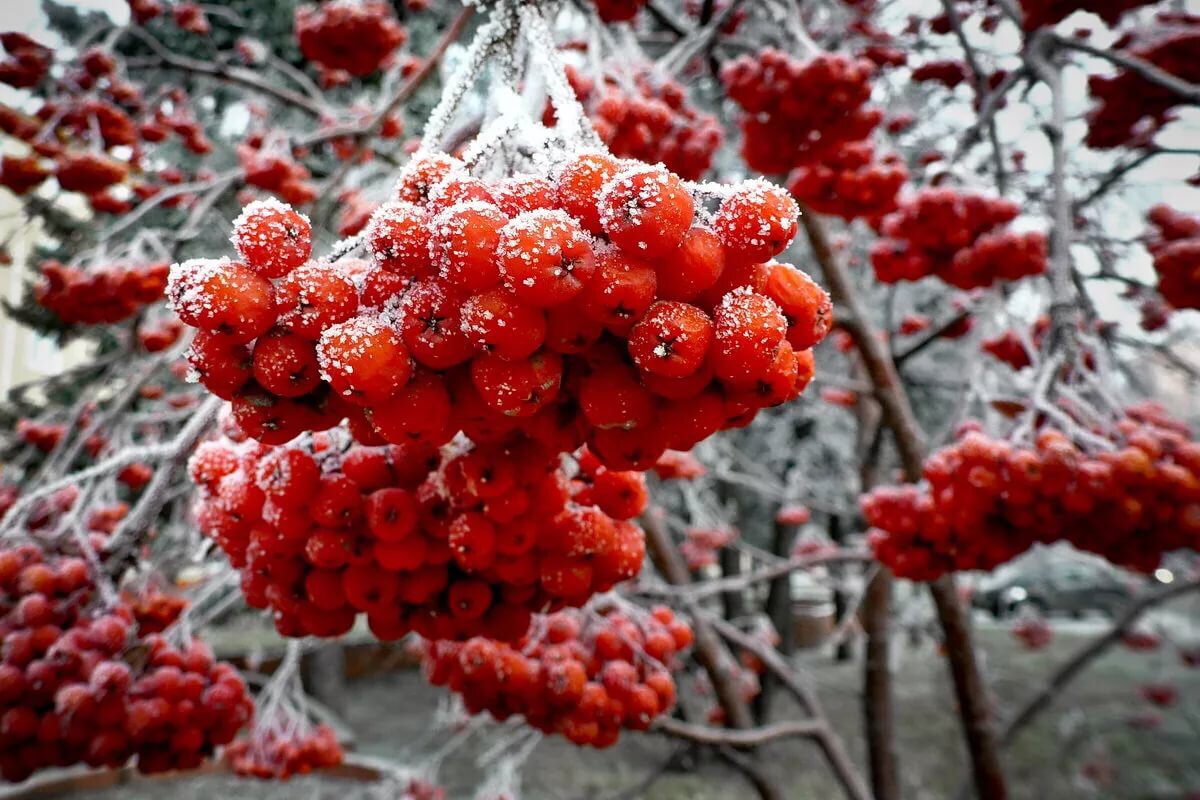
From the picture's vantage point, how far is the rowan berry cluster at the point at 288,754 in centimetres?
334

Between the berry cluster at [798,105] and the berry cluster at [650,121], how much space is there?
192mm

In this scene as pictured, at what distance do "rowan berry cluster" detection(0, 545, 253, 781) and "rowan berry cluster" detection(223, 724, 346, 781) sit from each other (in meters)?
1.61

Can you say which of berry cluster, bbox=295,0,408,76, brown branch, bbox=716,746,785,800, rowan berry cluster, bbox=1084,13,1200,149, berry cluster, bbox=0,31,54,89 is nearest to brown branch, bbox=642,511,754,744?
brown branch, bbox=716,746,785,800

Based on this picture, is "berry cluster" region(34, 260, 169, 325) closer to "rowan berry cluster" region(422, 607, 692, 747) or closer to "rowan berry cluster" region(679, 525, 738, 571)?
"rowan berry cluster" region(422, 607, 692, 747)

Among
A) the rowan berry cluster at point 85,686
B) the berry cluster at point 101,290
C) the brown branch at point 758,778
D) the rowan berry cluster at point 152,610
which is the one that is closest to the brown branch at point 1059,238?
the brown branch at point 758,778

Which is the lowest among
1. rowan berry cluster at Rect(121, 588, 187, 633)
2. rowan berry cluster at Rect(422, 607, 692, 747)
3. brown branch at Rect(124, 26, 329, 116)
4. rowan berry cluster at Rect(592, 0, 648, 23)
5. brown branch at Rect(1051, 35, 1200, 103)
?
rowan berry cluster at Rect(121, 588, 187, 633)

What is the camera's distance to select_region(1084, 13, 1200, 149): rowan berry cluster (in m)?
2.77

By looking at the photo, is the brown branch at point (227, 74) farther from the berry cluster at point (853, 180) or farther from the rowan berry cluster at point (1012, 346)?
the rowan berry cluster at point (1012, 346)

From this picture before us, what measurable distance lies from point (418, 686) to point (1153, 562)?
37.7 ft

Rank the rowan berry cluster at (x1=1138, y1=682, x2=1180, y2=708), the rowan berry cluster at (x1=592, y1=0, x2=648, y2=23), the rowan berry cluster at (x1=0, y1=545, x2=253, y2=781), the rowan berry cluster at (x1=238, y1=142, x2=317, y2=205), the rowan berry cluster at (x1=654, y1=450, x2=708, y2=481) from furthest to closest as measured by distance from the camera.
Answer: the rowan berry cluster at (x1=1138, y1=682, x2=1180, y2=708), the rowan berry cluster at (x1=238, y1=142, x2=317, y2=205), the rowan berry cluster at (x1=654, y1=450, x2=708, y2=481), the rowan berry cluster at (x1=592, y1=0, x2=648, y2=23), the rowan berry cluster at (x1=0, y1=545, x2=253, y2=781)

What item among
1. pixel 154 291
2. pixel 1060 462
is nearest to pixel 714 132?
pixel 1060 462

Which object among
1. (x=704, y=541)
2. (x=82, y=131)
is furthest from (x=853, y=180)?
(x=82, y=131)

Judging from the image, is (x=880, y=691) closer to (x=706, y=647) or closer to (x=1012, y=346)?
(x=706, y=647)

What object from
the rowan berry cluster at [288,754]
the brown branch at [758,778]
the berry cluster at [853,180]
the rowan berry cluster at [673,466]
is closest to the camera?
the berry cluster at [853,180]
